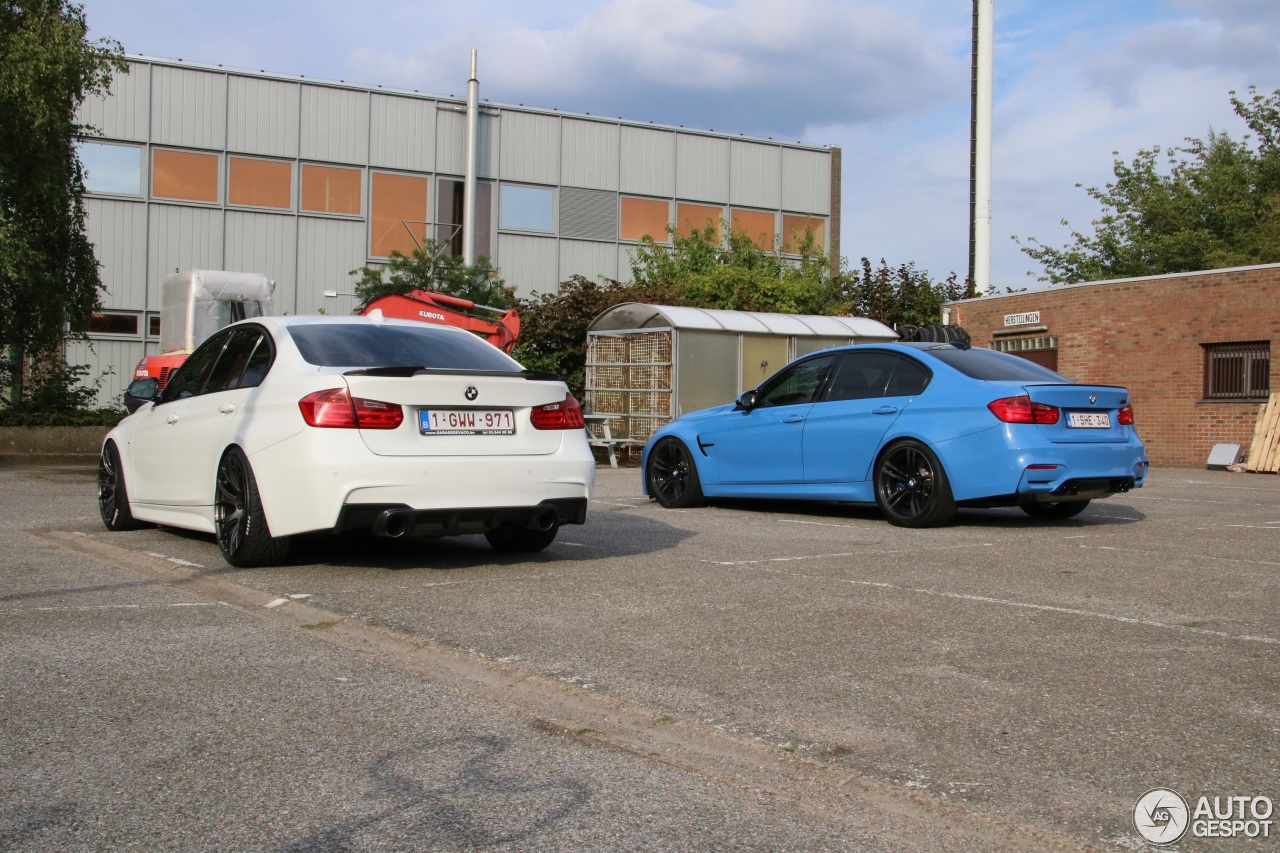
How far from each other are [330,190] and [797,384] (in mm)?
26253

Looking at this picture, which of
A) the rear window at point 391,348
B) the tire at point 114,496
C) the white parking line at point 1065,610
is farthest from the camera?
the tire at point 114,496

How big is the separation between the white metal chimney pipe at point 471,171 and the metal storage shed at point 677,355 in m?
13.7

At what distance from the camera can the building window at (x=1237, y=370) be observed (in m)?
24.7

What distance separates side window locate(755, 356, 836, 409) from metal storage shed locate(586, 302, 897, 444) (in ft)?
→ 29.3

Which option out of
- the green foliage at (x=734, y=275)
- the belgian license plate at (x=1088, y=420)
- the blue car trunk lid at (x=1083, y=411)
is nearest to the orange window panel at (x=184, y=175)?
the green foliage at (x=734, y=275)

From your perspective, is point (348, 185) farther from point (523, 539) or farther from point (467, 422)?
point (467, 422)

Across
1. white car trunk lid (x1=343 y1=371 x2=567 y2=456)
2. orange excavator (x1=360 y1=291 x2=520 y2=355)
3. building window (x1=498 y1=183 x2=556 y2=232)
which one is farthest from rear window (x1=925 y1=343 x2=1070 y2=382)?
building window (x1=498 y1=183 x2=556 y2=232)

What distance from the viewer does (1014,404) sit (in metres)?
9.77

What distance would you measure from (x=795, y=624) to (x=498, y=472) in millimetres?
2262

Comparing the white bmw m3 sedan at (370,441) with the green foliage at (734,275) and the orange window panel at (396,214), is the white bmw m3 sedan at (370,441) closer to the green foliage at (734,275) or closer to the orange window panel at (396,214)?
the green foliage at (734,275)

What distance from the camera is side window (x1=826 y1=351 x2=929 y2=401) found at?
10555 millimetres

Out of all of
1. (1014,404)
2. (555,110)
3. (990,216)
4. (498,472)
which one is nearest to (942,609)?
(498,472)

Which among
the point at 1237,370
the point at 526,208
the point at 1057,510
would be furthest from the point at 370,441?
the point at 526,208

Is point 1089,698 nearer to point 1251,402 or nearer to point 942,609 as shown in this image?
point 942,609
